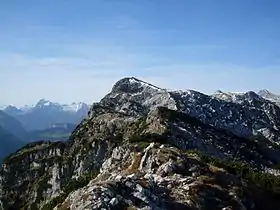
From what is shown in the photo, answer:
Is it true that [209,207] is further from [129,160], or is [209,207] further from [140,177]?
[129,160]

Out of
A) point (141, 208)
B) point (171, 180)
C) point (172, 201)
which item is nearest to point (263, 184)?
point (171, 180)

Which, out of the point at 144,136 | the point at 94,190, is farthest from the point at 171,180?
the point at 144,136

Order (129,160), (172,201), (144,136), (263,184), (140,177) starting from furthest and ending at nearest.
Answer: (144,136) < (129,160) < (263,184) < (140,177) < (172,201)

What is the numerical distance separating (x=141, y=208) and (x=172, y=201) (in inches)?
359

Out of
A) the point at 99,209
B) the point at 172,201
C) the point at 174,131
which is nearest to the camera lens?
the point at 99,209

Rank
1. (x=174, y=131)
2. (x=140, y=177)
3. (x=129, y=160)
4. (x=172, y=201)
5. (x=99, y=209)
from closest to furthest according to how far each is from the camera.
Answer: (x=99, y=209), (x=172, y=201), (x=140, y=177), (x=129, y=160), (x=174, y=131)

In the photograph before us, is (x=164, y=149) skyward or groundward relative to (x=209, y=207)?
skyward

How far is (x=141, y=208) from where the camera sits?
222ft

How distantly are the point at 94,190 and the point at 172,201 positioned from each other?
Answer: 46.3ft

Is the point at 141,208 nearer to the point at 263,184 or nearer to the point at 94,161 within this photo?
the point at 263,184

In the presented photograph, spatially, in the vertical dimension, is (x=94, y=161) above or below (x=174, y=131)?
below

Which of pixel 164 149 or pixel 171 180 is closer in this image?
pixel 171 180

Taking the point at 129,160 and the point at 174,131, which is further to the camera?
the point at 174,131

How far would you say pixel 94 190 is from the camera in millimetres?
69000
